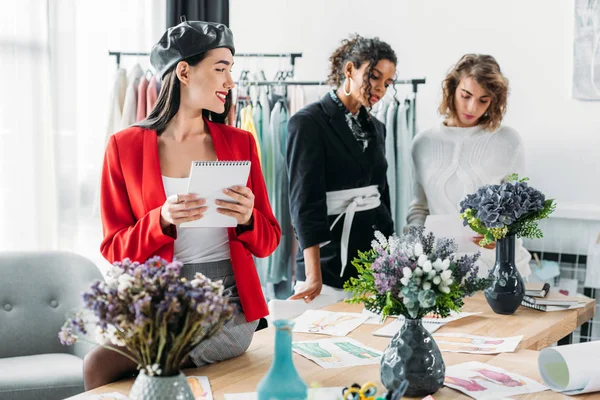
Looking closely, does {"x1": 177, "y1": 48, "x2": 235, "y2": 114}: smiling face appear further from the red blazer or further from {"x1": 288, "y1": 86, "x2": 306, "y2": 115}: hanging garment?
{"x1": 288, "y1": 86, "x2": 306, "y2": 115}: hanging garment

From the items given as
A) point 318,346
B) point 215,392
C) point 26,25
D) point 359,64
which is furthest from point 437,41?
point 215,392

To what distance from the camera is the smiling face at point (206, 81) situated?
2.07 metres

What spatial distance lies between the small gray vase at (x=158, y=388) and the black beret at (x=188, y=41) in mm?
1067

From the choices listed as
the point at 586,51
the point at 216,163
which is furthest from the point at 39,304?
the point at 586,51

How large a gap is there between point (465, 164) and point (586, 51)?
1129mm

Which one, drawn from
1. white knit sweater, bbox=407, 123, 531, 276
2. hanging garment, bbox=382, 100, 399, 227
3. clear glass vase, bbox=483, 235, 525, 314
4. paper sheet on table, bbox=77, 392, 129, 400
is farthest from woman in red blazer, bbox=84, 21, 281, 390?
hanging garment, bbox=382, 100, 399, 227

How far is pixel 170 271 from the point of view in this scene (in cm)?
127

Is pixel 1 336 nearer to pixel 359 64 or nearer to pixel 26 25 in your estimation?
pixel 26 25

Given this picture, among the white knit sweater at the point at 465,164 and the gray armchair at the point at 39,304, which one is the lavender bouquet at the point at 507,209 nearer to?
the white knit sweater at the point at 465,164

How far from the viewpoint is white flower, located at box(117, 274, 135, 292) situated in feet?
4.05

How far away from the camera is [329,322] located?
90.4 inches

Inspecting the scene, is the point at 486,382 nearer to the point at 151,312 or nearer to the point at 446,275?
the point at 446,275

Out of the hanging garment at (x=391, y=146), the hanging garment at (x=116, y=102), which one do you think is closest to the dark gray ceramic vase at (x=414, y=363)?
the hanging garment at (x=391, y=146)

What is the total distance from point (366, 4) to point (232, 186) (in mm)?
2701
